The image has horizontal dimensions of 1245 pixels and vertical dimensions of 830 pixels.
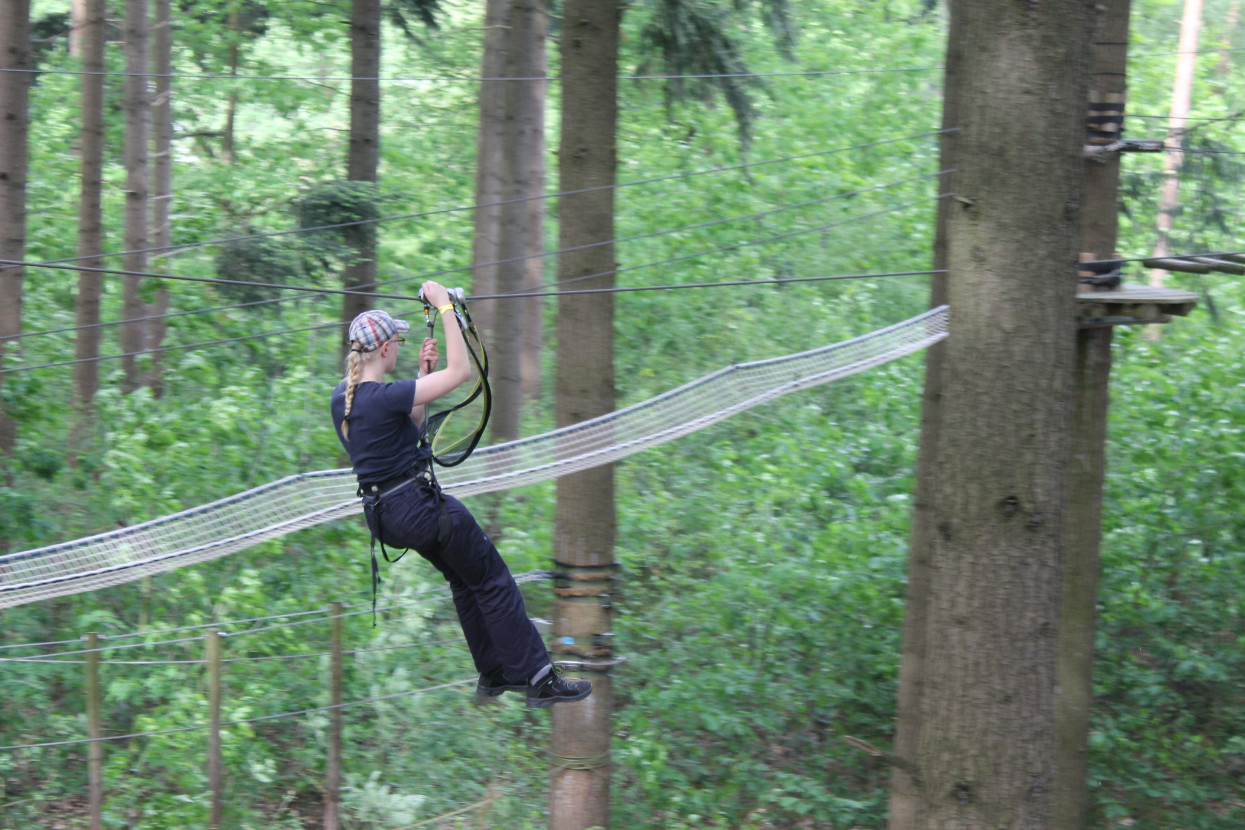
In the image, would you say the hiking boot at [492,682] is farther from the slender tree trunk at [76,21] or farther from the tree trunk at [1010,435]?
the slender tree trunk at [76,21]

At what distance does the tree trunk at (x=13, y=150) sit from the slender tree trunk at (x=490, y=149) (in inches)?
157

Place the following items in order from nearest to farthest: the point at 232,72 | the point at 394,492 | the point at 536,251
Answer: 1. the point at 394,492
2. the point at 536,251
3. the point at 232,72

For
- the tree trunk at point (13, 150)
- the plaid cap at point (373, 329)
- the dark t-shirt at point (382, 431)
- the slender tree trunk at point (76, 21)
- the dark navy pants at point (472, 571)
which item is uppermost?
the slender tree trunk at point (76, 21)

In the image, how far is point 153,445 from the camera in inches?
305

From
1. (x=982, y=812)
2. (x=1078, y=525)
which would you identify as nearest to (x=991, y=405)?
(x=982, y=812)

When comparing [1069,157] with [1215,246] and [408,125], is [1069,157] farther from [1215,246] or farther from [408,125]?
[408,125]

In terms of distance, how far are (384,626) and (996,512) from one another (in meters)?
4.85

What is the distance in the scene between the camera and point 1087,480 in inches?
226

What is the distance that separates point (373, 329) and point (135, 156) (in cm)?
664

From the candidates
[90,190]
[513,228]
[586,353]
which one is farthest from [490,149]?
[586,353]

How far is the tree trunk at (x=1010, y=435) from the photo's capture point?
10.9 ft

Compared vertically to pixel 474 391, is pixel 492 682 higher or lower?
lower

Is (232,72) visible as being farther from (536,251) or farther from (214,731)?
(214,731)

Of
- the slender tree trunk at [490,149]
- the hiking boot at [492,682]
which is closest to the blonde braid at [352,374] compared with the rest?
the hiking boot at [492,682]
